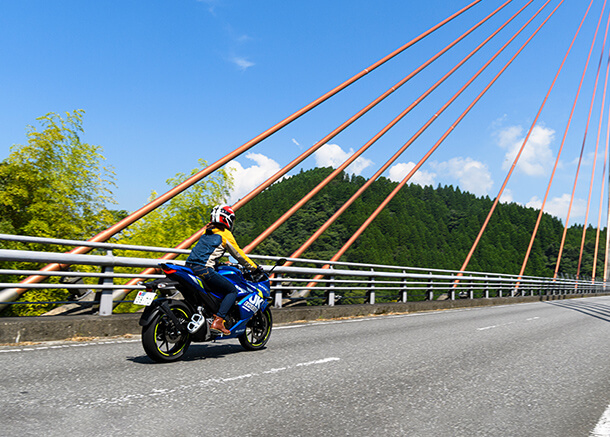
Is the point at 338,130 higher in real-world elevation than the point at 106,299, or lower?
higher

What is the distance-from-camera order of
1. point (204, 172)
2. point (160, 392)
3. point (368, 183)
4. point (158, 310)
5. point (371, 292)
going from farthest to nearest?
point (368, 183), point (371, 292), point (204, 172), point (158, 310), point (160, 392)

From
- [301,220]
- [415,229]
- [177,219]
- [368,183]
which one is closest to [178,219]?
[177,219]

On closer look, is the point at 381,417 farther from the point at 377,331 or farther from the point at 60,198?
the point at 60,198

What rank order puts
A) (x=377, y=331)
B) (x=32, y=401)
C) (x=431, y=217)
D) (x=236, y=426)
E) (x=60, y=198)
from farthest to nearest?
1. (x=431, y=217)
2. (x=60, y=198)
3. (x=377, y=331)
4. (x=32, y=401)
5. (x=236, y=426)

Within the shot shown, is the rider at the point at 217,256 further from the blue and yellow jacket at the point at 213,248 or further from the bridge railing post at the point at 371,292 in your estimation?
the bridge railing post at the point at 371,292

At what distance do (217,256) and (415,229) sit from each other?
12400cm

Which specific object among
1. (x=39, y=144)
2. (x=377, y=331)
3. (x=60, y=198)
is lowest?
(x=377, y=331)

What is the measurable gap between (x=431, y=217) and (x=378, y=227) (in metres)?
25.3

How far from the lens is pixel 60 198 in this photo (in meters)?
30.1

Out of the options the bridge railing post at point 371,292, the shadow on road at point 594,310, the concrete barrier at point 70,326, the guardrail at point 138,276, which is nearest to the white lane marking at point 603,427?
the guardrail at point 138,276

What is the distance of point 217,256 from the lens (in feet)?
19.6

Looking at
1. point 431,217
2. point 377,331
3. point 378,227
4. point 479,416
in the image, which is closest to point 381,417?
point 479,416

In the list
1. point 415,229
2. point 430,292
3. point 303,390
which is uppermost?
point 415,229

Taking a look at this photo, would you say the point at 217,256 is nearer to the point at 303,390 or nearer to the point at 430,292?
the point at 303,390
